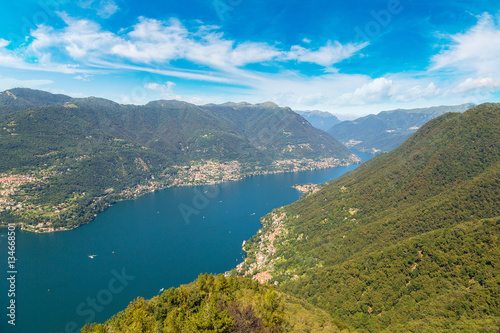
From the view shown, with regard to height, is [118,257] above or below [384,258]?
below

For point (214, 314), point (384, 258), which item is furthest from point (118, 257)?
point (384, 258)

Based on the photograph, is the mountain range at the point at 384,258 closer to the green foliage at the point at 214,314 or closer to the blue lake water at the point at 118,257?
the green foliage at the point at 214,314

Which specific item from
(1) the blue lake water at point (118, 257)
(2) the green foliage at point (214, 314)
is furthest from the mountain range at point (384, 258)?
(1) the blue lake water at point (118, 257)

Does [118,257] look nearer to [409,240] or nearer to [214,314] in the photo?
[214,314]

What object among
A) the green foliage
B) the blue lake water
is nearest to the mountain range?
the green foliage

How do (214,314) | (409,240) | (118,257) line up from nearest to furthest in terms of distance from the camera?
(214,314), (409,240), (118,257)

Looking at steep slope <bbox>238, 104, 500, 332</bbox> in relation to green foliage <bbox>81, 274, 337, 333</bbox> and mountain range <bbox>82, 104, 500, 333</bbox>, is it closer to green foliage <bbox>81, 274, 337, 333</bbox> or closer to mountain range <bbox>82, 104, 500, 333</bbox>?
mountain range <bbox>82, 104, 500, 333</bbox>

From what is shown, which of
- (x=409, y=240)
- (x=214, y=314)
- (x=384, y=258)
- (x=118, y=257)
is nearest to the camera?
(x=214, y=314)
